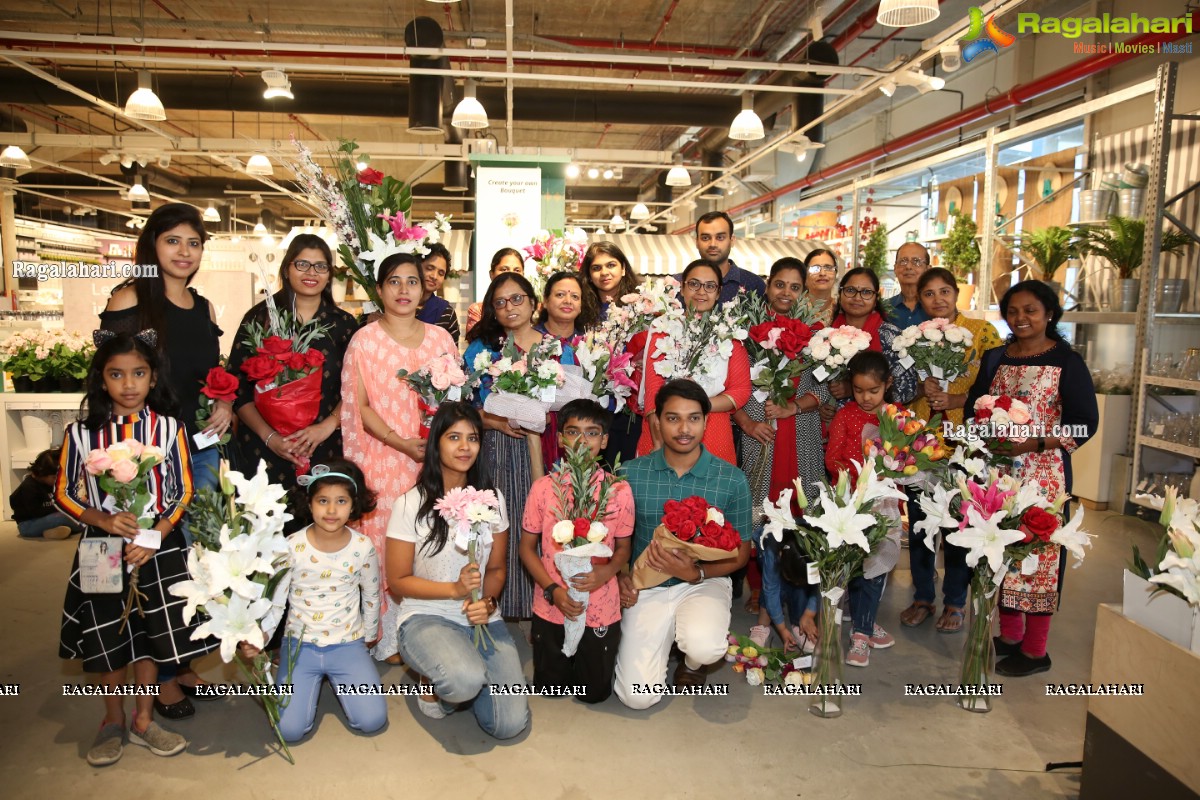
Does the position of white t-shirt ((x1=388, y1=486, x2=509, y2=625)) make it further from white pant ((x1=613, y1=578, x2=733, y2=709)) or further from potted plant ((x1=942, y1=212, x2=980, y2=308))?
potted plant ((x1=942, y1=212, x2=980, y2=308))

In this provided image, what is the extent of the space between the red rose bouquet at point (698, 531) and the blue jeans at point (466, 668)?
0.75 meters

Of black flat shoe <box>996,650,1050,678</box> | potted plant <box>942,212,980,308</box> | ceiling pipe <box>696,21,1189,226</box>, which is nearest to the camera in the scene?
black flat shoe <box>996,650,1050,678</box>

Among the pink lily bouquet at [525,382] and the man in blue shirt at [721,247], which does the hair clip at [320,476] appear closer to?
the pink lily bouquet at [525,382]

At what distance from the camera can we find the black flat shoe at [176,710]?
2818 mm

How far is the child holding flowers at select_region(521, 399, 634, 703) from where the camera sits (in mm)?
2842

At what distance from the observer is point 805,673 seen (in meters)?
3.09

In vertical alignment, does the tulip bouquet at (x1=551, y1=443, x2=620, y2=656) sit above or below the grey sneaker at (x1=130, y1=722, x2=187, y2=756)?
above

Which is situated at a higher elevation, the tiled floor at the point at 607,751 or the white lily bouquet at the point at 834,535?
the white lily bouquet at the point at 834,535

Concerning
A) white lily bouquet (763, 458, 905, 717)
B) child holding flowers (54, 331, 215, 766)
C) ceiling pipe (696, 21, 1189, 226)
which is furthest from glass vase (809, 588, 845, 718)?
ceiling pipe (696, 21, 1189, 226)

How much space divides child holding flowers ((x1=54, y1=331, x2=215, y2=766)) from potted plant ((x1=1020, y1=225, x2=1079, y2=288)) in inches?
248

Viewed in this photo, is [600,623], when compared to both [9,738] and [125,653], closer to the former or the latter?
[125,653]

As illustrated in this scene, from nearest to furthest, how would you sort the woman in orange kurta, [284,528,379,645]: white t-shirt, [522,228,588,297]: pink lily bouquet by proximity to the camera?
[284,528,379,645]: white t-shirt → the woman in orange kurta → [522,228,588,297]: pink lily bouquet

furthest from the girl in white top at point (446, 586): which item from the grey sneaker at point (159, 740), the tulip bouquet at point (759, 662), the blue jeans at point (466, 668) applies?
the tulip bouquet at point (759, 662)

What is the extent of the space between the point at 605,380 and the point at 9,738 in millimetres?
2526
